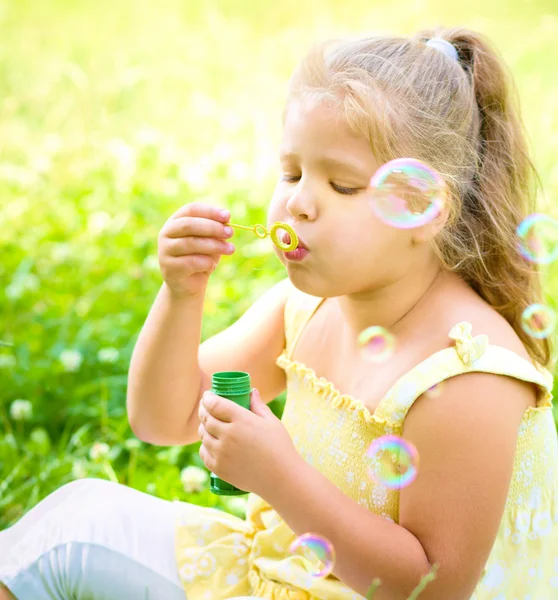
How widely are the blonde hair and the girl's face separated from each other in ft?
0.09

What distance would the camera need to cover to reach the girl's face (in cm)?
126

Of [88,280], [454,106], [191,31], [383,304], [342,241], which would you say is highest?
[454,106]

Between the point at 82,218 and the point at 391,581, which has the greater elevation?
the point at 391,581

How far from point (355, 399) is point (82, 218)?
7.12ft

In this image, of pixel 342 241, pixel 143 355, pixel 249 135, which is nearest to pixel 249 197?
pixel 249 135

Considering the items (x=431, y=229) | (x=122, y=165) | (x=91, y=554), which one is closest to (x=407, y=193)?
(x=431, y=229)

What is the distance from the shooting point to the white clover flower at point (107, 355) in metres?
2.42

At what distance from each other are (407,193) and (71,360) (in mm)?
1375

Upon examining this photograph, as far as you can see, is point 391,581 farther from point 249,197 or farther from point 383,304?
point 249,197

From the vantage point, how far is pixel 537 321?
1.50 m

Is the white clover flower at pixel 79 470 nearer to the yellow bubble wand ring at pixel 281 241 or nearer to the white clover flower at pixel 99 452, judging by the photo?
the white clover flower at pixel 99 452

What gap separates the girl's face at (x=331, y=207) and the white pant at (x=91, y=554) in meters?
0.50

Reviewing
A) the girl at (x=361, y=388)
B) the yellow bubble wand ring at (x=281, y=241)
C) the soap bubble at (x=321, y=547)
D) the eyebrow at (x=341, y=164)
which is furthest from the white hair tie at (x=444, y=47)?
the soap bubble at (x=321, y=547)

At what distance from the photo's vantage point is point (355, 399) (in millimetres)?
1394
